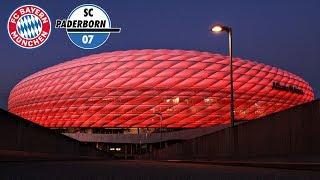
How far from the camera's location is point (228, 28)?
20.9m

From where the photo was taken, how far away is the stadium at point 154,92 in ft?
293

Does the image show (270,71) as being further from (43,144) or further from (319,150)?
(319,150)

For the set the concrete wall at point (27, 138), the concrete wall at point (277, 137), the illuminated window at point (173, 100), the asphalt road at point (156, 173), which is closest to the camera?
the asphalt road at point (156, 173)

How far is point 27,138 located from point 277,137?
13.3 metres

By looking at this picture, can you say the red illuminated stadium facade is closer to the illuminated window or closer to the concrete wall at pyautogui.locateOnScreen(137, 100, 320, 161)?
the illuminated window

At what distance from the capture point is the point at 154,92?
88750mm

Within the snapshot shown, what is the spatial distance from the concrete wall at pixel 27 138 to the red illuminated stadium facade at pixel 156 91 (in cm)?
5988

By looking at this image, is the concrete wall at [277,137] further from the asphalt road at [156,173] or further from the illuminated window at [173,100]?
the illuminated window at [173,100]

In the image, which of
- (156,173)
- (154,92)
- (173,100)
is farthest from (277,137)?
(173,100)

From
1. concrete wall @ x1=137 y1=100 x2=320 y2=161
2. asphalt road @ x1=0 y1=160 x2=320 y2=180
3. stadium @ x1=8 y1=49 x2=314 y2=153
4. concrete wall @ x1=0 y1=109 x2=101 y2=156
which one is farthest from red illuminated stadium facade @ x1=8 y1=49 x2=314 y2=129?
asphalt road @ x1=0 y1=160 x2=320 y2=180

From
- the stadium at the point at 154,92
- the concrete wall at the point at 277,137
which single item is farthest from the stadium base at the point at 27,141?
the stadium at the point at 154,92

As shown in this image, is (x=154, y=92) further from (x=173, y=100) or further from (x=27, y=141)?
(x=27, y=141)

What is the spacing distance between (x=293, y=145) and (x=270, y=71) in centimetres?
8644

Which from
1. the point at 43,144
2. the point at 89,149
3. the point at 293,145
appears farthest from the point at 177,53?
the point at 293,145
